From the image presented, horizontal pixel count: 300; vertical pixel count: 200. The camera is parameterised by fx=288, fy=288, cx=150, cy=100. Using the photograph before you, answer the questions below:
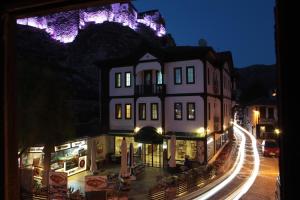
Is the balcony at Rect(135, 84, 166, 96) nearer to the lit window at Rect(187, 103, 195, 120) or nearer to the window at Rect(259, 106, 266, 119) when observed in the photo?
the lit window at Rect(187, 103, 195, 120)

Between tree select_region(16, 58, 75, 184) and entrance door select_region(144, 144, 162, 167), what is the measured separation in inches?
362

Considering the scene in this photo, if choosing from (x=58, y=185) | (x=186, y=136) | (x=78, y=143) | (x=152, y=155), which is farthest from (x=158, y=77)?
(x=58, y=185)

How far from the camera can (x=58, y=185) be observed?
12.3 m

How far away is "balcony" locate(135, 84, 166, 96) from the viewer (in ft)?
80.6

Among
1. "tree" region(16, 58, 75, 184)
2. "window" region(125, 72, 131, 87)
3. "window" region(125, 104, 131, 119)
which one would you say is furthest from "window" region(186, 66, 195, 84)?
"tree" region(16, 58, 75, 184)

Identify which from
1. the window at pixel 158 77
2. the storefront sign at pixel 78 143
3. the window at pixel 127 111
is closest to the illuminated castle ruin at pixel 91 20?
the window at pixel 127 111

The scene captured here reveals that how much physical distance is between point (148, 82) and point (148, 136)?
16.4ft

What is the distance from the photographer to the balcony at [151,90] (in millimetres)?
24562

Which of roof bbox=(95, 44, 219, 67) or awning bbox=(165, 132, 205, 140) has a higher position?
roof bbox=(95, 44, 219, 67)

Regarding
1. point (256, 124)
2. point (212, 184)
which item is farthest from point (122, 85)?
point (256, 124)

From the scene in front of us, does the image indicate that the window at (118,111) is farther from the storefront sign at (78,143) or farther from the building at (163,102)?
the storefront sign at (78,143)

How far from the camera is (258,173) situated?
20328 mm

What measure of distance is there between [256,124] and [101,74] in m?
22.7

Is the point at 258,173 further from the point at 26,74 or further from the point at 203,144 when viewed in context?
the point at 26,74
